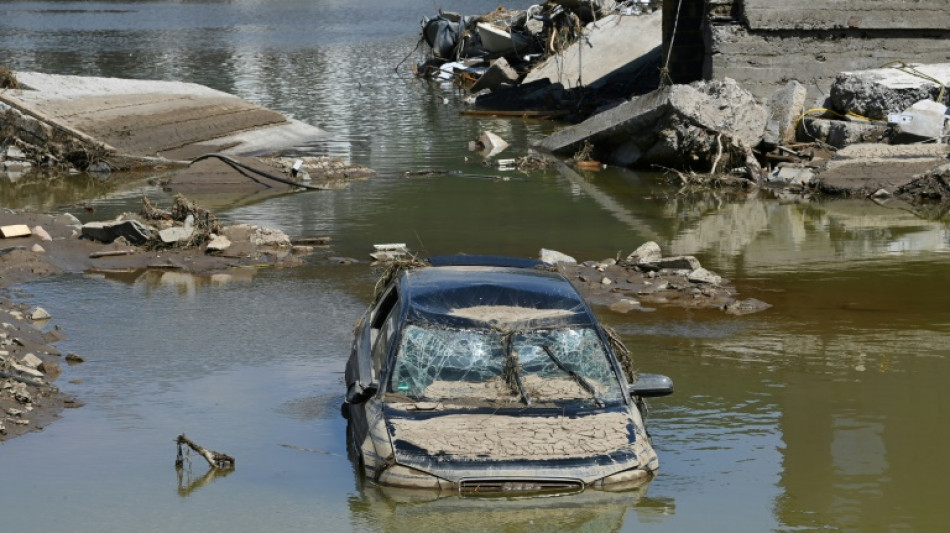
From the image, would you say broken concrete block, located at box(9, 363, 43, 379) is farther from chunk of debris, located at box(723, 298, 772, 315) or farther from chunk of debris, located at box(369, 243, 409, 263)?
chunk of debris, located at box(723, 298, 772, 315)

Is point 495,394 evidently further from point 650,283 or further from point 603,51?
point 603,51

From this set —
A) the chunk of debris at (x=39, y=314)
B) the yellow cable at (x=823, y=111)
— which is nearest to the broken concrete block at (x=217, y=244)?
the chunk of debris at (x=39, y=314)

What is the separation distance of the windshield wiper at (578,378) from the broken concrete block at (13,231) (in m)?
9.96

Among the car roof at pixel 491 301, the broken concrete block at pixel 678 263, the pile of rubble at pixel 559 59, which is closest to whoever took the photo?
the car roof at pixel 491 301

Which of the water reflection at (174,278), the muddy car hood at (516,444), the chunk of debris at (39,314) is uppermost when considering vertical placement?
the muddy car hood at (516,444)

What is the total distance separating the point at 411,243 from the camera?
1711cm

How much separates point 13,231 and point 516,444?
10512mm

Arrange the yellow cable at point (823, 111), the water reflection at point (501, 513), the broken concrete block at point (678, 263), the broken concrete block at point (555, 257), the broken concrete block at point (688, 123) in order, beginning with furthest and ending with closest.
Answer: the yellow cable at point (823, 111) → the broken concrete block at point (688, 123) → the broken concrete block at point (555, 257) → the broken concrete block at point (678, 263) → the water reflection at point (501, 513)

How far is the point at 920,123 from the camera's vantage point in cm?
2194

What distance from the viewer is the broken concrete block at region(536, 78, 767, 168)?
880 inches

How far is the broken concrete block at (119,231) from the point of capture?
16500 millimetres

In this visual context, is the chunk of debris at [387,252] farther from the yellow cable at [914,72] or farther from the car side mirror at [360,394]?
the yellow cable at [914,72]

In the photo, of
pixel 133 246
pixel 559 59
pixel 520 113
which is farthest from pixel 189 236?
pixel 559 59

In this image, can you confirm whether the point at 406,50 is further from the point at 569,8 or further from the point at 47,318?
the point at 47,318
